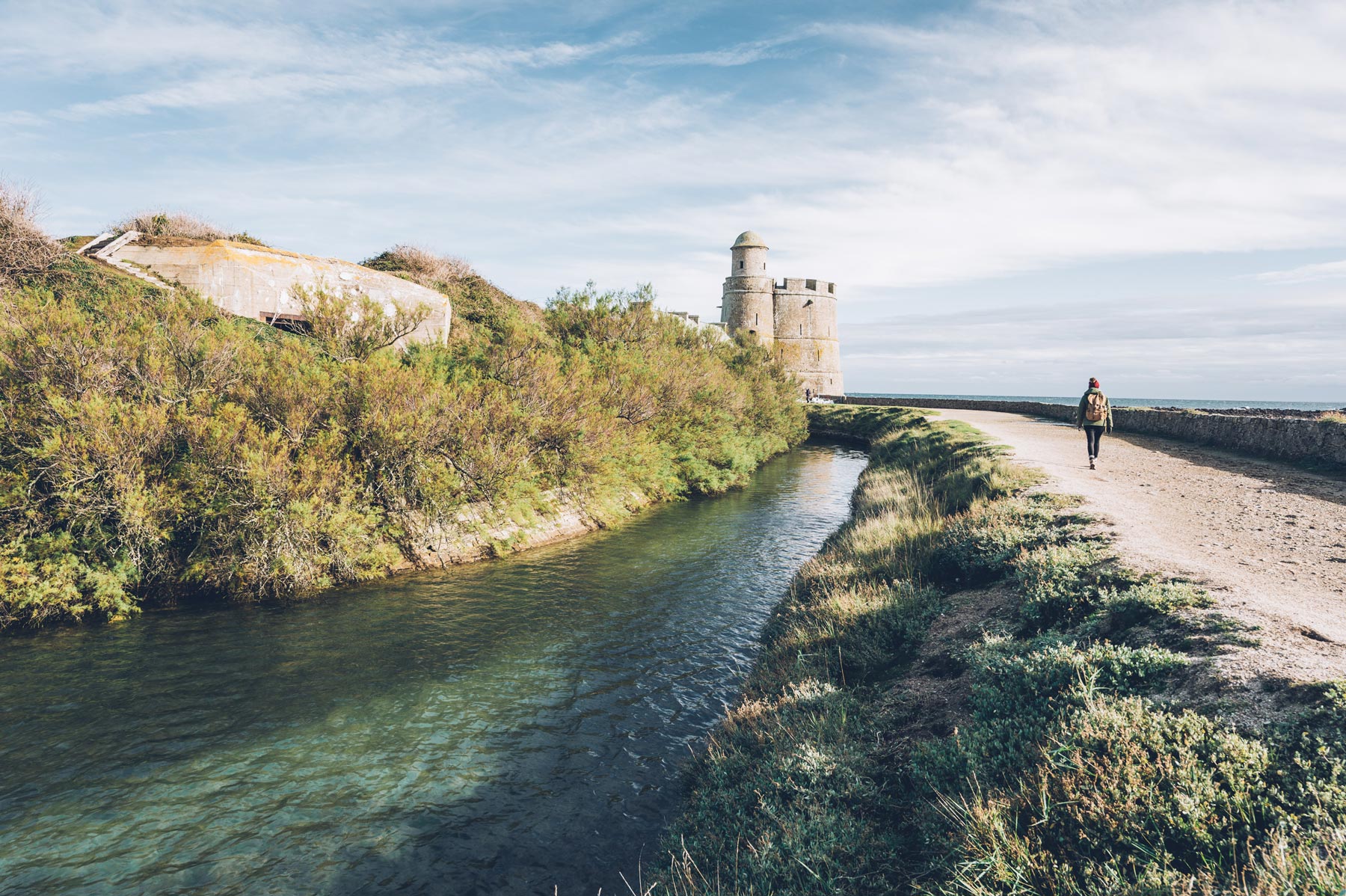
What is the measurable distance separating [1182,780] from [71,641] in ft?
49.2

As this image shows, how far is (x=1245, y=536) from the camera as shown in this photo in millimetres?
9836

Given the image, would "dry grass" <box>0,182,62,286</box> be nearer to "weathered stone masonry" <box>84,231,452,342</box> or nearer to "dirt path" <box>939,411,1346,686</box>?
"weathered stone masonry" <box>84,231,452,342</box>

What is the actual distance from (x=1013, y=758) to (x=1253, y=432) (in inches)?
899

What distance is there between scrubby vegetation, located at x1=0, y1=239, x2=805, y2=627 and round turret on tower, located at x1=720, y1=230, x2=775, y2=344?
47.8 m

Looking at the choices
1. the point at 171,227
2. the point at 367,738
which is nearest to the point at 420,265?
the point at 171,227

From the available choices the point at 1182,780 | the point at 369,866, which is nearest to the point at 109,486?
the point at 369,866

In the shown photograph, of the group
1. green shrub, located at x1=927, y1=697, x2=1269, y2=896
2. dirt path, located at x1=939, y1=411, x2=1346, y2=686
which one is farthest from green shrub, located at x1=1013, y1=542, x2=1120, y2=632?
green shrub, located at x1=927, y1=697, x2=1269, y2=896

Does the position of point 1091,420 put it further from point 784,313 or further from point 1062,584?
point 784,313

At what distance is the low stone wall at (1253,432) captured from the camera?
16.6 meters

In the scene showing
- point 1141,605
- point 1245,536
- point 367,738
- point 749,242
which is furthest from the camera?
point 749,242

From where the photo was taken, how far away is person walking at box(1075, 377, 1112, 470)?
17.1 metres

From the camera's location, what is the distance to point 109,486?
1088 cm

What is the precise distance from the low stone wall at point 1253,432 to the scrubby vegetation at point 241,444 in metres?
20.2

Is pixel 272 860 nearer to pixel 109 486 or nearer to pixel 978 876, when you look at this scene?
pixel 978 876
